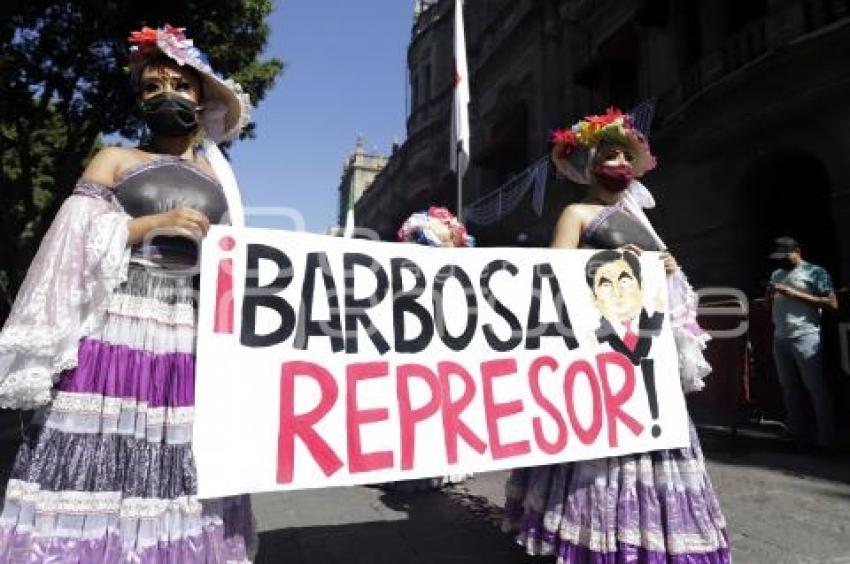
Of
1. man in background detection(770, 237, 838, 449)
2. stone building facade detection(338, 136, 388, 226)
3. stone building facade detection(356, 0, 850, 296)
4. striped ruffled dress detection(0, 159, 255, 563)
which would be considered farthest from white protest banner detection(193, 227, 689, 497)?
stone building facade detection(338, 136, 388, 226)

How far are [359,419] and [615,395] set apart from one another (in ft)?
3.51

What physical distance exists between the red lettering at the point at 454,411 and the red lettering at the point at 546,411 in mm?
231

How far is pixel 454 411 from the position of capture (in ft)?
7.30

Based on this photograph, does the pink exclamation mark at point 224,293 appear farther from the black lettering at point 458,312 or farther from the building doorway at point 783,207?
the building doorway at point 783,207

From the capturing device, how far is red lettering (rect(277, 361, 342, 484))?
6.38ft

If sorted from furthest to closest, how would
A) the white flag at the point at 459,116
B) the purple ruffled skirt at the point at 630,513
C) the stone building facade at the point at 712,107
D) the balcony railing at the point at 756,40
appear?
the stone building facade at the point at 712,107 < the balcony railing at the point at 756,40 < the white flag at the point at 459,116 < the purple ruffled skirt at the point at 630,513

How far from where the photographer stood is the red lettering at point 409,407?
6.95 ft

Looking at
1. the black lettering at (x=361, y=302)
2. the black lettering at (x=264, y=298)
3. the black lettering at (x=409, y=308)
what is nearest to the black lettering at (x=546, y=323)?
the black lettering at (x=409, y=308)

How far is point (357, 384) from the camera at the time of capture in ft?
6.91

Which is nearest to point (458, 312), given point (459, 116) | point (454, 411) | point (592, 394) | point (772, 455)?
point (454, 411)

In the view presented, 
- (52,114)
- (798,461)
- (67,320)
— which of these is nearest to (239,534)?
(67,320)

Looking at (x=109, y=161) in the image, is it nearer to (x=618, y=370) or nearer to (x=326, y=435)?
(x=326, y=435)

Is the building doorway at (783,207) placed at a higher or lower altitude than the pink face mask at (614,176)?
higher

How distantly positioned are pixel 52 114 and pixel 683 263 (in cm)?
1183
